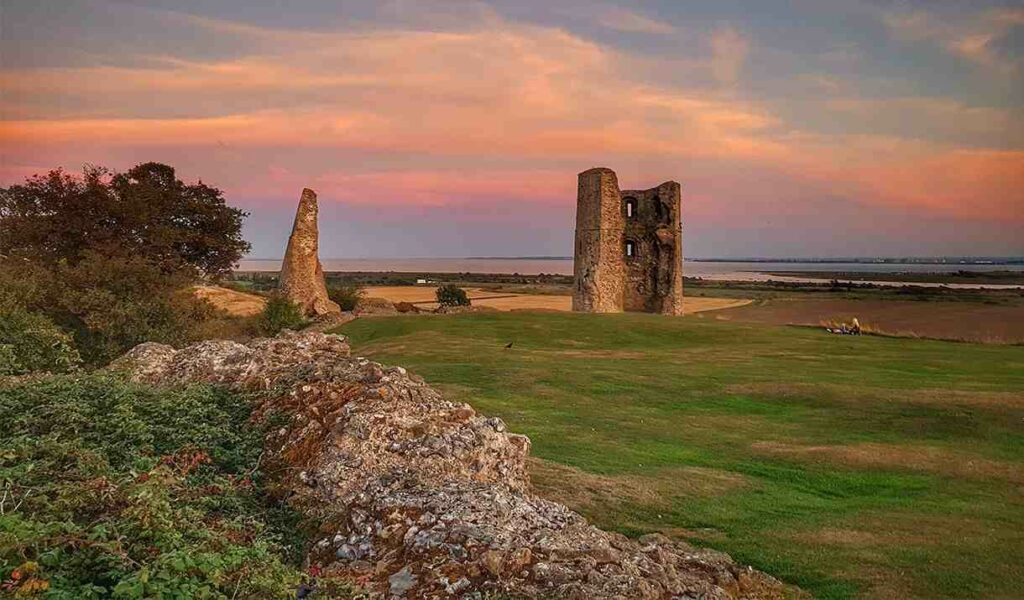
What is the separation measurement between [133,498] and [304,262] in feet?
123

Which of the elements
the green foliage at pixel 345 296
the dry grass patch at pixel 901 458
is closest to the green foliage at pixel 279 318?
the green foliage at pixel 345 296

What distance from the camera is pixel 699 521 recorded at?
9578 mm

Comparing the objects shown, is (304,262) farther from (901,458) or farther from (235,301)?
(901,458)

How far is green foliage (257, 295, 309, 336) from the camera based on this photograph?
117 feet

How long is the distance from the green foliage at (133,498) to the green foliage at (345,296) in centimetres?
4152

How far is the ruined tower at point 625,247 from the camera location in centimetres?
4781

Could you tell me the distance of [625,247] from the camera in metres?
49.6

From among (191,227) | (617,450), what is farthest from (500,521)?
(191,227)

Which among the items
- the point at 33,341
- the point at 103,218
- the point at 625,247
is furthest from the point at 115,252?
the point at 625,247

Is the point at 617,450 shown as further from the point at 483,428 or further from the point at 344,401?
the point at 344,401

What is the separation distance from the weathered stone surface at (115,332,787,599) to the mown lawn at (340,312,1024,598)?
54.0 inches

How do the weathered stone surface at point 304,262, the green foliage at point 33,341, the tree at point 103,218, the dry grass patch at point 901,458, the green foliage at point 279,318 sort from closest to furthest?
the dry grass patch at point 901,458 < the green foliage at point 33,341 < the tree at point 103,218 < the green foliage at point 279,318 < the weathered stone surface at point 304,262

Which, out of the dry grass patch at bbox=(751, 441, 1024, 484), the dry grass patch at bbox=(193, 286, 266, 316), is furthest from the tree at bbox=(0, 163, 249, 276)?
the dry grass patch at bbox=(751, 441, 1024, 484)

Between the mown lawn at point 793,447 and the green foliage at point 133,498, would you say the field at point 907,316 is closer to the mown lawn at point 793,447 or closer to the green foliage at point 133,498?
the mown lawn at point 793,447
